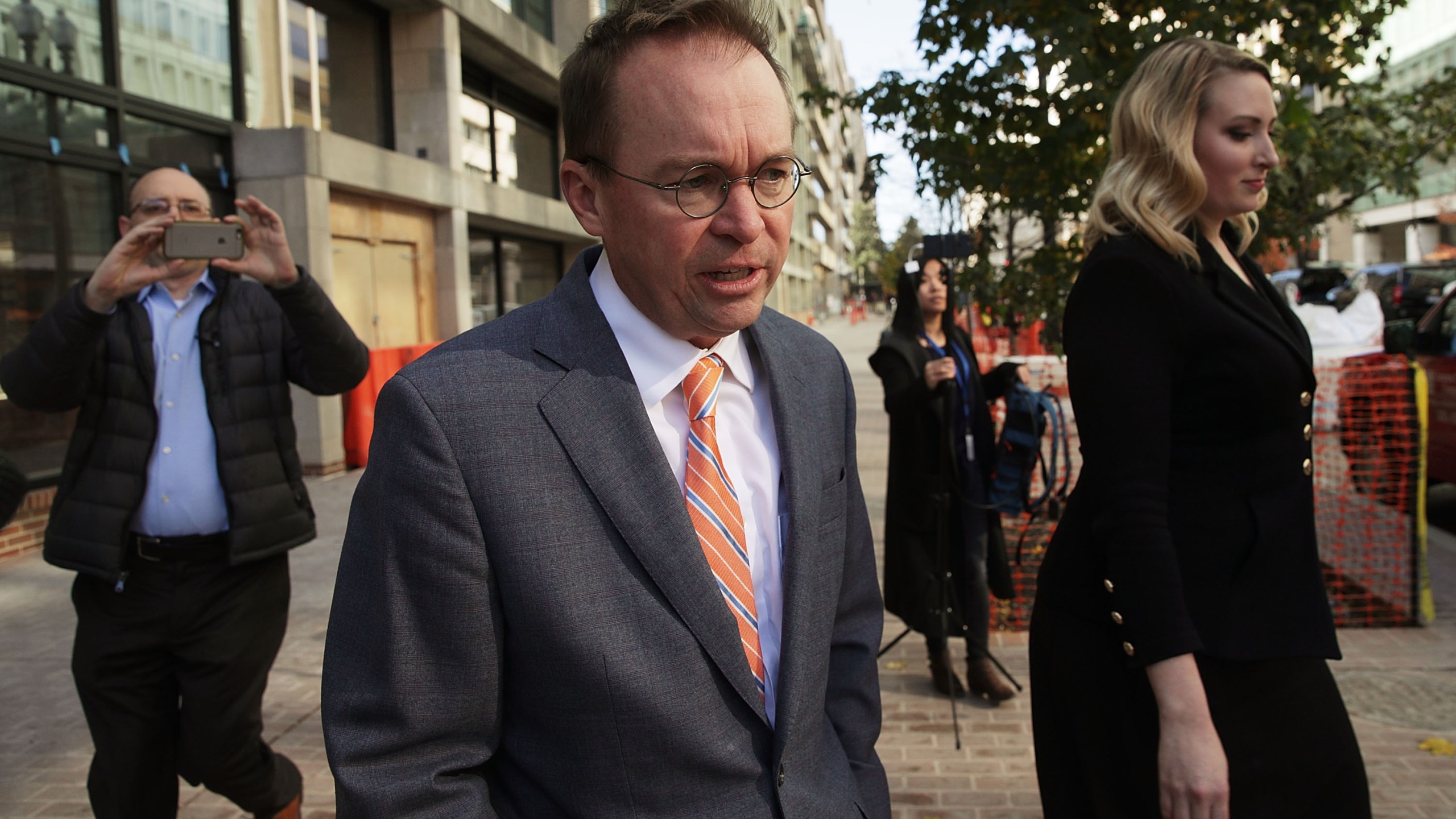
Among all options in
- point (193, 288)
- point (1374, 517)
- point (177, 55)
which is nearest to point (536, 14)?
point (177, 55)

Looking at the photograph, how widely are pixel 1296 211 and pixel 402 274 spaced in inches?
426

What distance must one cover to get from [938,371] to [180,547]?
10.1ft

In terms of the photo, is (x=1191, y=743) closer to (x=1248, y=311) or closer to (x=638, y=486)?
(x=1248, y=311)

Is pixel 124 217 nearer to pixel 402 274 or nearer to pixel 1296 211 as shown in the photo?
pixel 1296 211

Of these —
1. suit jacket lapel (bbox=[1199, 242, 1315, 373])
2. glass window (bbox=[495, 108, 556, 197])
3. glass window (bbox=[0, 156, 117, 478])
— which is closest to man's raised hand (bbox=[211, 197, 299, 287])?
suit jacket lapel (bbox=[1199, 242, 1315, 373])

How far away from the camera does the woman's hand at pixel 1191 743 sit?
1977mm

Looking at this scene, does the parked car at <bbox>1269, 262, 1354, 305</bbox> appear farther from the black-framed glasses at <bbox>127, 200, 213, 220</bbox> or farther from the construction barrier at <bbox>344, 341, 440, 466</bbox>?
the black-framed glasses at <bbox>127, 200, 213, 220</bbox>

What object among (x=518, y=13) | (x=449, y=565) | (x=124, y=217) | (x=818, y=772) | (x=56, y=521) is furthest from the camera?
(x=518, y=13)

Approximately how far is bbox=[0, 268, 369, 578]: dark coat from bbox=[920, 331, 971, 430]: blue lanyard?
111 inches

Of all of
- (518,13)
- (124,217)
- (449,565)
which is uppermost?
(518,13)

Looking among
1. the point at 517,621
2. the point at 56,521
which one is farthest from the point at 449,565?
the point at 56,521

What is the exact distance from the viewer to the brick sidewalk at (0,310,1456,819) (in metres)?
4.10

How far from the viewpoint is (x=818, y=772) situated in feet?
5.70

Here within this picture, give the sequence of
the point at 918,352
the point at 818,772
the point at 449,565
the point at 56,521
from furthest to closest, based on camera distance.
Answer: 1. the point at 918,352
2. the point at 56,521
3. the point at 818,772
4. the point at 449,565
